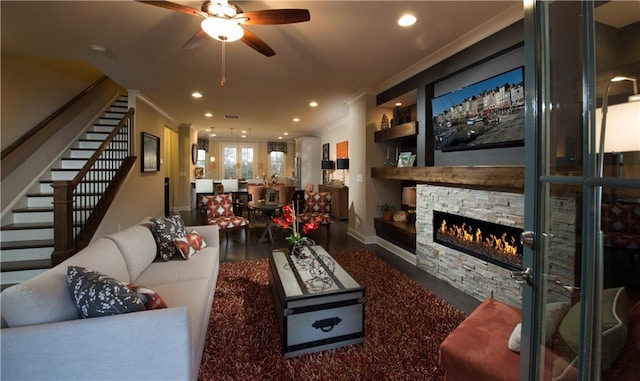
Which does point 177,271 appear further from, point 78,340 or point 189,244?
point 78,340

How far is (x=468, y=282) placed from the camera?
287 cm

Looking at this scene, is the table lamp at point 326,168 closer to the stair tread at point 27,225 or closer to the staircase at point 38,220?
the staircase at point 38,220

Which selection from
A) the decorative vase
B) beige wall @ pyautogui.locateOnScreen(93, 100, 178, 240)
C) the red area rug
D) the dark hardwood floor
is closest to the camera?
the red area rug

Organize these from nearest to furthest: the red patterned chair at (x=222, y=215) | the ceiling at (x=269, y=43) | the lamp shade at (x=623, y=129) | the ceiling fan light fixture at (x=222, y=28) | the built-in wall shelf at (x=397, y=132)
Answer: the lamp shade at (x=623, y=129)
the ceiling fan light fixture at (x=222, y=28)
the ceiling at (x=269, y=43)
the built-in wall shelf at (x=397, y=132)
the red patterned chair at (x=222, y=215)

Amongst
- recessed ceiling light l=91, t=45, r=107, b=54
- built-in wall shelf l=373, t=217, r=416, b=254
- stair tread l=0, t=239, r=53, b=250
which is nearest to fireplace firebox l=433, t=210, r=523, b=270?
built-in wall shelf l=373, t=217, r=416, b=254

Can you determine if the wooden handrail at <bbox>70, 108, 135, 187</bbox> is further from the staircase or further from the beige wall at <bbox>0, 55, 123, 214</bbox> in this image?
the beige wall at <bbox>0, 55, 123, 214</bbox>

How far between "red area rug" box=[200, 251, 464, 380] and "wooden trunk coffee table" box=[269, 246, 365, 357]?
0.08 metres

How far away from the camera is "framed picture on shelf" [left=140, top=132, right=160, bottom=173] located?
533cm

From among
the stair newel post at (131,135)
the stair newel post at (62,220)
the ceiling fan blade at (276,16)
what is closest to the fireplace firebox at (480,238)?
the ceiling fan blade at (276,16)

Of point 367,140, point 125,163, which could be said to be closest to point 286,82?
point 367,140

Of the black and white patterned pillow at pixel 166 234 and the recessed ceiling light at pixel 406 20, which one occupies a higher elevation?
the recessed ceiling light at pixel 406 20

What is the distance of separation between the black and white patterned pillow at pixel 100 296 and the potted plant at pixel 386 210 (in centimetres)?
400

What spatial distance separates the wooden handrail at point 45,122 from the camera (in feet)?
11.0

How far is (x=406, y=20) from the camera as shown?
8.32 ft
